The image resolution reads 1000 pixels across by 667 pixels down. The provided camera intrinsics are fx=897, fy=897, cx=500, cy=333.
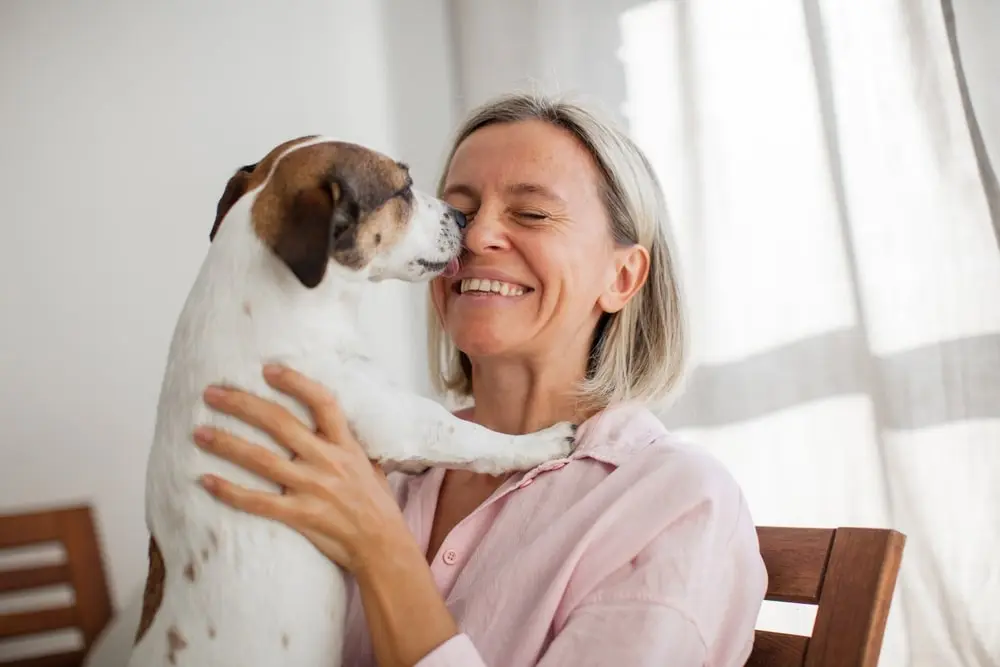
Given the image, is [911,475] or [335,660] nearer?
[335,660]

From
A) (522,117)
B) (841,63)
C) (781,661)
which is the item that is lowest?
(781,661)

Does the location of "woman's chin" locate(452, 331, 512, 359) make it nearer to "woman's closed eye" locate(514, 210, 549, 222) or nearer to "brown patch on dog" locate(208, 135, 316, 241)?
"woman's closed eye" locate(514, 210, 549, 222)

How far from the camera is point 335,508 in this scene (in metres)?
1.14

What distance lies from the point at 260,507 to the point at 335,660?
243 mm

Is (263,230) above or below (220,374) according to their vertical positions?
above

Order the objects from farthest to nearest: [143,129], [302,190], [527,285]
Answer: [143,129]
[527,285]
[302,190]

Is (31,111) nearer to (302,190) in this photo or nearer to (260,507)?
(302,190)

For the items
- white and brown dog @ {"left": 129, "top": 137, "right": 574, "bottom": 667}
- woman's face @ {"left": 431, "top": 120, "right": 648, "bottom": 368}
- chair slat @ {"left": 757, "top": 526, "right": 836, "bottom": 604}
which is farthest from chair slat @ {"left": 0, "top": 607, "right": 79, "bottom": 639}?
chair slat @ {"left": 757, "top": 526, "right": 836, "bottom": 604}

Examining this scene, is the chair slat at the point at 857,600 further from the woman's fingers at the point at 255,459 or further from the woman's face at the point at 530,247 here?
the woman's fingers at the point at 255,459

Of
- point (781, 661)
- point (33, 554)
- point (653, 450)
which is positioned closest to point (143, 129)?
point (33, 554)

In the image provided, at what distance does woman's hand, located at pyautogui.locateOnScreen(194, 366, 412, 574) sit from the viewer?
1110mm

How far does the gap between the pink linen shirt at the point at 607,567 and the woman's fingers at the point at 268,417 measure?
0.29m

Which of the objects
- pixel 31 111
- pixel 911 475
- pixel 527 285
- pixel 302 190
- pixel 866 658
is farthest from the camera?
pixel 31 111

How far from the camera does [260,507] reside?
1.10 metres
